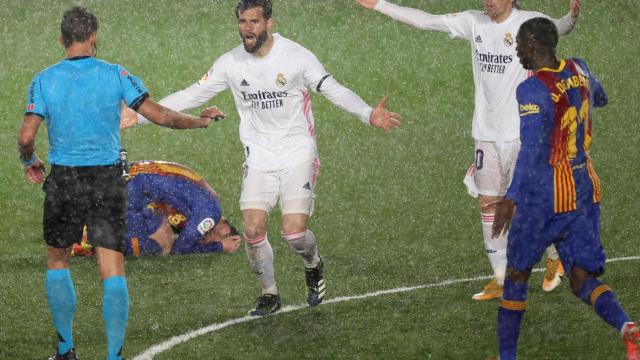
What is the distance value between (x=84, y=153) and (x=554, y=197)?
2.89 meters

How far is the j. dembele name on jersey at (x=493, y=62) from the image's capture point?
10867 mm

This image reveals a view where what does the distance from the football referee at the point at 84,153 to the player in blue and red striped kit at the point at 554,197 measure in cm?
232

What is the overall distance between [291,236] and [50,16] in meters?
11.7

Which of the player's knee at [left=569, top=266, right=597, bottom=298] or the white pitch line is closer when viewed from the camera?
the player's knee at [left=569, top=266, right=597, bottom=298]

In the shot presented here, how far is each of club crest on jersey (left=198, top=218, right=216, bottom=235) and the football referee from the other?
3.28 m

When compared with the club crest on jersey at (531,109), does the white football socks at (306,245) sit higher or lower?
lower

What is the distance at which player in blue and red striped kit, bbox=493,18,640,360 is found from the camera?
857 cm

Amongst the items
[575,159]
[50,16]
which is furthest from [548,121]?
[50,16]

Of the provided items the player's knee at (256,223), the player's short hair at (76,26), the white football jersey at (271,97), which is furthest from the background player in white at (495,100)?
the player's short hair at (76,26)

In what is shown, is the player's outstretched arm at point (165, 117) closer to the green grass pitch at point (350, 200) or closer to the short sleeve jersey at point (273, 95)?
the short sleeve jersey at point (273, 95)

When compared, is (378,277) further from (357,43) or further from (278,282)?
(357,43)

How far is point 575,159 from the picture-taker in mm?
8734

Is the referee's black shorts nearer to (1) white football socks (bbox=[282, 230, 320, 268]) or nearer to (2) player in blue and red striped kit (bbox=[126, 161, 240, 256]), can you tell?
(1) white football socks (bbox=[282, 230, 320, 268])

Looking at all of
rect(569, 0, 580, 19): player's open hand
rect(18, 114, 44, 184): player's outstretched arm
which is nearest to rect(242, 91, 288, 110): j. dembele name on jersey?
rect(18, 114, 44, 184): player's outstretched arm
